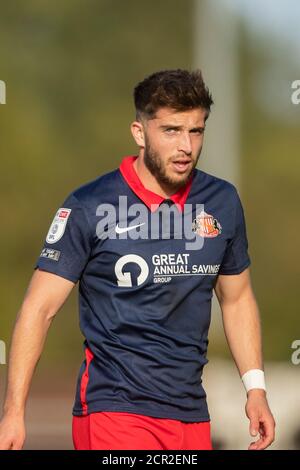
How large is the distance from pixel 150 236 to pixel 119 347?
49 centimetres

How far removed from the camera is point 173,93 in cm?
508

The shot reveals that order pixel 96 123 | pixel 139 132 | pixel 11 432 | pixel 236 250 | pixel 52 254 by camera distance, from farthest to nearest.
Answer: pixel 96 123
pixel 236 250
pixel 139 132
pixel 52 254
pixel 11 432

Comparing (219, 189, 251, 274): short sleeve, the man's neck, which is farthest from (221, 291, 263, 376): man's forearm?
the man's neck

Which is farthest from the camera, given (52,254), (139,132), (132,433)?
(139,132)

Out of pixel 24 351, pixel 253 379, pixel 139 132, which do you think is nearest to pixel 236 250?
pixel 253 379

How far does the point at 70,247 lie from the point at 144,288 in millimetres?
350

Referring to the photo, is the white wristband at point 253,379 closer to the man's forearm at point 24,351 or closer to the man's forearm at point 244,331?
the man's forearm at point 244,331

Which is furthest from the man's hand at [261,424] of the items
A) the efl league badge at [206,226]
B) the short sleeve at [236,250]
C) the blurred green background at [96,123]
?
the blurred green background at [96,123]

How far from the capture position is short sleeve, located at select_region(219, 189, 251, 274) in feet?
17.5

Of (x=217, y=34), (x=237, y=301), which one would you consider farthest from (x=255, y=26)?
(x=237, y=301)

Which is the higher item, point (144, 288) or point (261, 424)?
point (144, 288)

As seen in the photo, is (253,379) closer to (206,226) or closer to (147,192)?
(206,226)

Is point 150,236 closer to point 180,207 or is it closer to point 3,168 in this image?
point 180,207

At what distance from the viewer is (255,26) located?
16844mm
